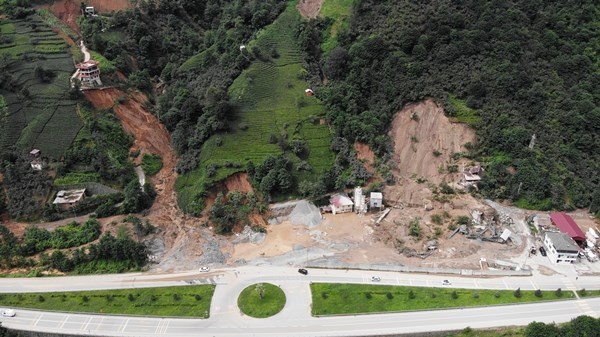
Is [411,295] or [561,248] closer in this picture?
[411,295]

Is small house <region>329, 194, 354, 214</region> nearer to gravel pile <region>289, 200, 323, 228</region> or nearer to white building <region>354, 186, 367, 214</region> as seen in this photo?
white building <region>354, 186, 367, 214</region>

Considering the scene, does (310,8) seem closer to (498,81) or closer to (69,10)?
(498,81)

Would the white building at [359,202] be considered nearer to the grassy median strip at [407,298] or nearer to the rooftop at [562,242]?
the grassy median strip at [407,298]

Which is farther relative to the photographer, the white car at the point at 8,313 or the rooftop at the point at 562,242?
the rooftop at the point at 562,242

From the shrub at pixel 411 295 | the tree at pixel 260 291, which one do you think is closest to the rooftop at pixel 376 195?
the shrub at pixel 411 295

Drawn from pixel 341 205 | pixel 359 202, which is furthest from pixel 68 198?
pixel 359 202
